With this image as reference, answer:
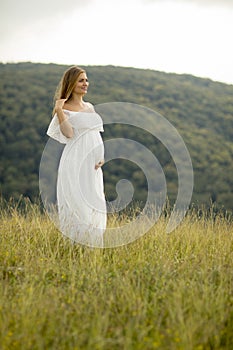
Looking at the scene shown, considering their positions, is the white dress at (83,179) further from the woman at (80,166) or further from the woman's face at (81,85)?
the woman's face at (81,85)

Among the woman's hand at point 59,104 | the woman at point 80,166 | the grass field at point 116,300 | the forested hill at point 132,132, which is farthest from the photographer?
the forested hill at point 132,132

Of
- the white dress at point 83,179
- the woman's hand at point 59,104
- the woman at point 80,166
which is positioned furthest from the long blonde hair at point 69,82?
the white dress at point 83,179

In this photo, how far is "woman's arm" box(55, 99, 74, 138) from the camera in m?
6.14

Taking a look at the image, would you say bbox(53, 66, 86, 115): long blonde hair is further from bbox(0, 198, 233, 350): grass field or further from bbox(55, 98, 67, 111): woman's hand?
bbox(0, 198, 233, 350): grass field

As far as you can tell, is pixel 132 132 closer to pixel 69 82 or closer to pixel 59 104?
pixel 69 82

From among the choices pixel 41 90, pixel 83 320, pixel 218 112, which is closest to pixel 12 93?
pixel 41 90

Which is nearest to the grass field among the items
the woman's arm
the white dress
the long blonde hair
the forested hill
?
the white dress

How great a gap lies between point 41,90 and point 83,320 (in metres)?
32.2

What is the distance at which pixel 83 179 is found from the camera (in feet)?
20.6

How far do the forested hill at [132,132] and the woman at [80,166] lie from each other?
15.5m

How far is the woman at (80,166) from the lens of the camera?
626cm

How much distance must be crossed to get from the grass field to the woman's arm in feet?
4.13

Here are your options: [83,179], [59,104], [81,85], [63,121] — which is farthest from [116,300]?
[81,85]

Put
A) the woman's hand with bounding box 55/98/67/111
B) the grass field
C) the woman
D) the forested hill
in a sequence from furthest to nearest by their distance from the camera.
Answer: the forested hill
the woman
the woman's hand with bounding box 55/98/67/111
the grass field
